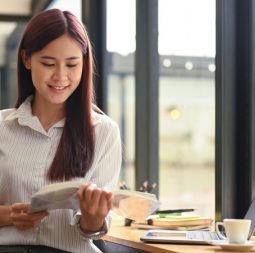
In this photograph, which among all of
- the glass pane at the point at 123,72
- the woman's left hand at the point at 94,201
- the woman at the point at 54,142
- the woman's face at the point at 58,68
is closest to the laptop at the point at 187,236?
the woman at the point at 54,142

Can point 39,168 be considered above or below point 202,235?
above

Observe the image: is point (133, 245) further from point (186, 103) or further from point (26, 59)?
point (186, 103)

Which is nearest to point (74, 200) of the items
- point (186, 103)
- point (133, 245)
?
point (133, 245)

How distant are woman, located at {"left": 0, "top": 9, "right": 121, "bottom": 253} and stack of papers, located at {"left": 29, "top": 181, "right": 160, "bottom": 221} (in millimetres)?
71

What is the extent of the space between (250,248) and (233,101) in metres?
0.78

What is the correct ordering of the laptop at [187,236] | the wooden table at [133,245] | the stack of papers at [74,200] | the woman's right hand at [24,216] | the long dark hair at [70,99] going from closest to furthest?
1. the stack of papers at [74,200]
2. the woman's right hand at [24,216]
3. the long dark hair at [70,99]
4. the wooden table at [133,245]
5. the laptop at [187,236]

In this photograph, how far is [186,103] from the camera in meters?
3.37

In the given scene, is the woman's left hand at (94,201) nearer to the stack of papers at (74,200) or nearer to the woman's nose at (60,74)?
the stack of papers at (74,200)

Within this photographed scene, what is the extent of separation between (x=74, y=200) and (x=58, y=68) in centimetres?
39

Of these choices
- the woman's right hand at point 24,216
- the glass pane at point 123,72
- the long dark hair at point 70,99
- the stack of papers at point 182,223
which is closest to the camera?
the woman's right hand at point 24,216

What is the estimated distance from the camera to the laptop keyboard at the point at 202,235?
7.02ft

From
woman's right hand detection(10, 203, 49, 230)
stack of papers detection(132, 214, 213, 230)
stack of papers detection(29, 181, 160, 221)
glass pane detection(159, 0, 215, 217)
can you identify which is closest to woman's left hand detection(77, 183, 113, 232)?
stack of papers detection(29, 181, 160, 221)

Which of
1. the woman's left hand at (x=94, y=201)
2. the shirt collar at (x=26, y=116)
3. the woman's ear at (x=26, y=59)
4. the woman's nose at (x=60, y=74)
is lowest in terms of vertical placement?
the woman's left hand at (x=94, y=201)

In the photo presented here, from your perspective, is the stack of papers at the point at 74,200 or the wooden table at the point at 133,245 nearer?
the stack of papers at the point at 74,200
